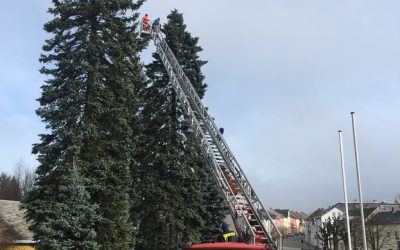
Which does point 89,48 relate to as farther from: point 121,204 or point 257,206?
point 257,206

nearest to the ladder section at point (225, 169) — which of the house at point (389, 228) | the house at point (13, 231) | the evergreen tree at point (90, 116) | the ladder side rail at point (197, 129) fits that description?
the ladder side rail at point (197, 129)

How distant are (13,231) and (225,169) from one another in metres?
12.3

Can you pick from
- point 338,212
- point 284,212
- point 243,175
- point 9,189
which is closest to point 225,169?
point 243,175

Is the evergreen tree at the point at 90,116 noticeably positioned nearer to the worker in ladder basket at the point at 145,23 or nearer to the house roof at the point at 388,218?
the worker in ladder basket at the point at 145,23

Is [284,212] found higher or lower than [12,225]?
higher

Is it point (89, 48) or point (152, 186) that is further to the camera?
point (152, 186)

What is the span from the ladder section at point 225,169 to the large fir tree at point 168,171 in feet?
6.52

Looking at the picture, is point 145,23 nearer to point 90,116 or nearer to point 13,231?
point 90,116

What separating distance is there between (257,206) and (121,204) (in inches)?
245

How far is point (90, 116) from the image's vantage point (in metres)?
20.2

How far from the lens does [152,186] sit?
86.7 feet

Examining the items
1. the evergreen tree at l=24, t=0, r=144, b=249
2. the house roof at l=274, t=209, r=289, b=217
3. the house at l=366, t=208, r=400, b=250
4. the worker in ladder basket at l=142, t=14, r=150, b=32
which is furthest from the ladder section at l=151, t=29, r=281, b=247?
the house roof at l=274, t=209, r=289, b=217

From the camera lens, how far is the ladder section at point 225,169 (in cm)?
1916

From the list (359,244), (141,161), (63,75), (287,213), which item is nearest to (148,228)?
(141,161)
